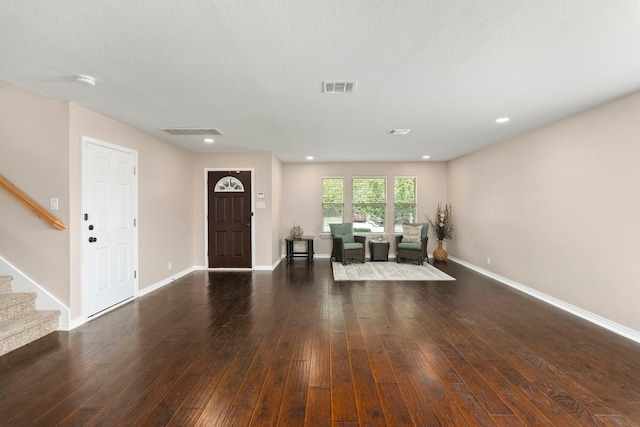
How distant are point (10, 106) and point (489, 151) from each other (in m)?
7.23

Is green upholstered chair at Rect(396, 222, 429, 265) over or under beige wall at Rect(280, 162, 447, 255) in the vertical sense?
under

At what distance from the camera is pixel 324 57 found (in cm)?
229

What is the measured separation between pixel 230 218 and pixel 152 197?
178cm

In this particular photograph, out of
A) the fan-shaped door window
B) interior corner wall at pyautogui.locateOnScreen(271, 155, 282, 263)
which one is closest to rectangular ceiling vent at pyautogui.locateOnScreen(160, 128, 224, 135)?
the fan-shaped door window

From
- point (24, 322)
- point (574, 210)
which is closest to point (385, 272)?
point (574, 210)

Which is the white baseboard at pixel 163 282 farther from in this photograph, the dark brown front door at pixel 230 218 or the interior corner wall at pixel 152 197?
the dark brown front door at pixel 230 218

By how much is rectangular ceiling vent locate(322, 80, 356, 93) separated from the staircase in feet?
12.5

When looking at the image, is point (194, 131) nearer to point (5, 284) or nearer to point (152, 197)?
point (152, 197)

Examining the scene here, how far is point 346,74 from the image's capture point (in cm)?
257

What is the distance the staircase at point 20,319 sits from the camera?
8.99ft

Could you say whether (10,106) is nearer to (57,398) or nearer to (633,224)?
(57,398)

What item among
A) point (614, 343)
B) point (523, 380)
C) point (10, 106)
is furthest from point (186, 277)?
point (614, 343)

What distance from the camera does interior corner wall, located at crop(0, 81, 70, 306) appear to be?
126 inches

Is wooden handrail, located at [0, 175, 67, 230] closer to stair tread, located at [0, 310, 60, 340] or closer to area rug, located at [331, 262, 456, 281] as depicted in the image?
stair tread, located at [0, 310, 60, 340]
